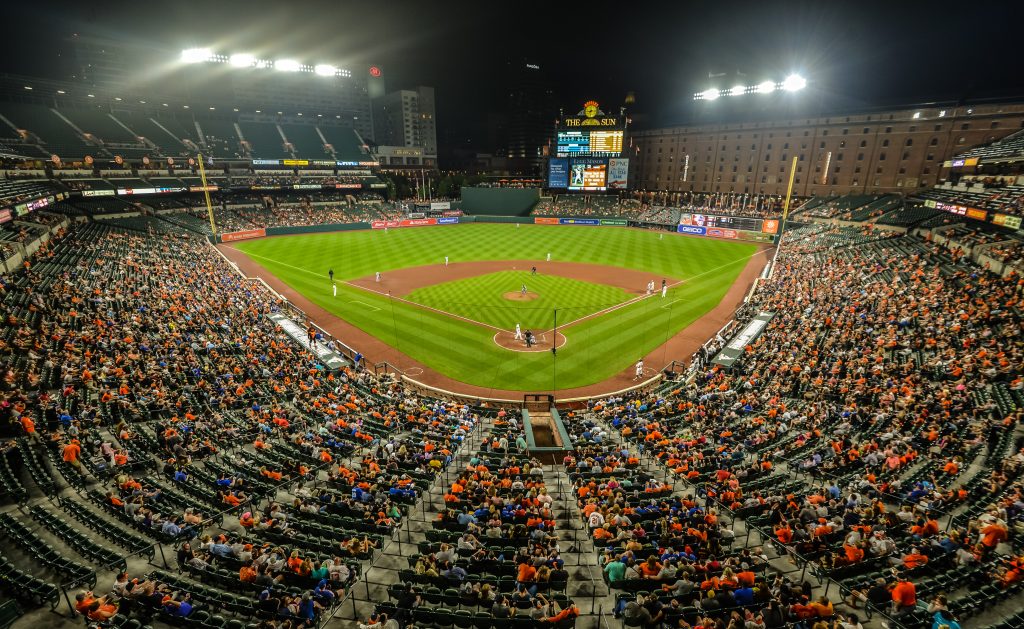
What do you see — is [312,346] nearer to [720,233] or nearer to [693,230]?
[720,233]

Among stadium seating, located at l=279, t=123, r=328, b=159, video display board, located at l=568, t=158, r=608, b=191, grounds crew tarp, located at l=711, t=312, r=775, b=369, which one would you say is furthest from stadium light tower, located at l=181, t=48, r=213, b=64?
grounds crew tarp, located at l=711, t=312, r=775, b=369

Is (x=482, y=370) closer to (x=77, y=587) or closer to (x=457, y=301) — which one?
(x=457, y=301)

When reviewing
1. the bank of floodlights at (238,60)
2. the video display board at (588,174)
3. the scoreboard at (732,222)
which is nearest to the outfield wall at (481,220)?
the scoreboard at (732,222)

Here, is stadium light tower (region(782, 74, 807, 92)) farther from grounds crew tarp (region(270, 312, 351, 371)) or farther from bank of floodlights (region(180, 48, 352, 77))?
bank of floodlights (region(180, 48, 352, 77))

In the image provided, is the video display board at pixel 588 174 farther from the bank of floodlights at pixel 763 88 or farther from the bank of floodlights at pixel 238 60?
the bank of floodlights at pixel 238 60

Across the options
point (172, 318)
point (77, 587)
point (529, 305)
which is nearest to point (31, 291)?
point (172, 318)

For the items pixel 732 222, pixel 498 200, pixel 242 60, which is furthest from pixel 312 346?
pixel 242 60
